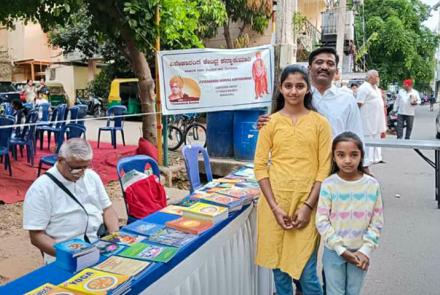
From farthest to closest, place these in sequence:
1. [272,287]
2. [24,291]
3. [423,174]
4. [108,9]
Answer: [423,174] → [108,9] → [272,287] → [24,291]

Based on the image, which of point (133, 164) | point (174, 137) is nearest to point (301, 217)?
point (133, 164)

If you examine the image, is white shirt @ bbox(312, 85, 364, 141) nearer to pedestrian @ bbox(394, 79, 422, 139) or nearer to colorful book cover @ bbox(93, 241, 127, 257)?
colorful book cover @ bbox(93, 241, 127, 257)

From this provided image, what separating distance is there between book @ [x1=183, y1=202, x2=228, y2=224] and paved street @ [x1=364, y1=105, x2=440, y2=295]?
1.70 metres

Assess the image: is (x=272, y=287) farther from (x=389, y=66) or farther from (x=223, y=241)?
(x=389, y=66)

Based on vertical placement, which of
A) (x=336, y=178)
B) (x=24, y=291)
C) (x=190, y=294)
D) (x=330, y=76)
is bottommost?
(x=190, y=294)

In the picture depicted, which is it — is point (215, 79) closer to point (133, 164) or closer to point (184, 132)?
point (133, 164)

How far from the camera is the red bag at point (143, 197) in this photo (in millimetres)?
3186

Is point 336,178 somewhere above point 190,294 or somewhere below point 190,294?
above

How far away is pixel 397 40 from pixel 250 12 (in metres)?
13.4

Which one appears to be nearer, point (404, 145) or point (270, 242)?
point (270, 242)

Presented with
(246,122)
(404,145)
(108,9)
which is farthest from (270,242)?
(108,9)

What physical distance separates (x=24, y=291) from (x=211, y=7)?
34.6ft

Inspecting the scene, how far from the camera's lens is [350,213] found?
228 centimetres

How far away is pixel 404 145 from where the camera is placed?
544 cm
